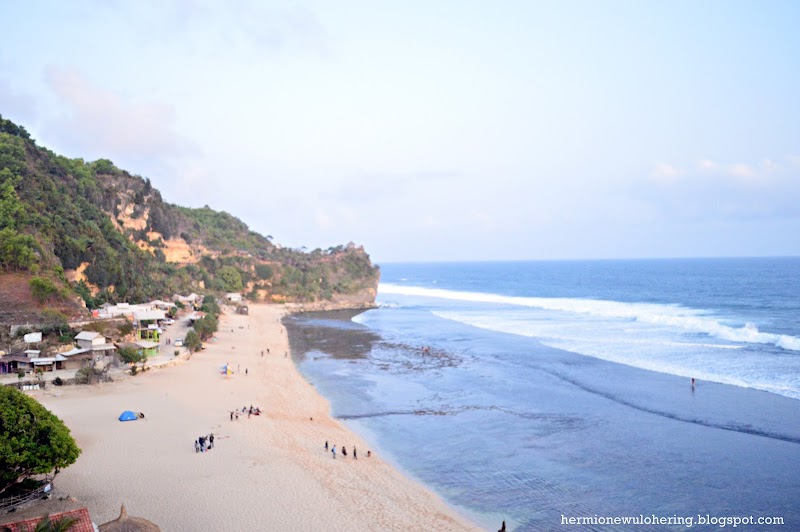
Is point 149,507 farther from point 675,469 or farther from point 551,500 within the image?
point 675,469

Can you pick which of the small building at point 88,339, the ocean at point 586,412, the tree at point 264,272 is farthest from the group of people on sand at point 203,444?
the tree at point 264,272

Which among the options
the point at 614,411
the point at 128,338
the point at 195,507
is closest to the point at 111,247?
the point at 128,338

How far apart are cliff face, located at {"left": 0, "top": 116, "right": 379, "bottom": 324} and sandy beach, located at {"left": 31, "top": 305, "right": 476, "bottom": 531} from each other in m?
13.2

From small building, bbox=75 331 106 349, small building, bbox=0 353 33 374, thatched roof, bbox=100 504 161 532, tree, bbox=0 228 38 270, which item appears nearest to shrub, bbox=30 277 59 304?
tree, bbox=0 228 38 270

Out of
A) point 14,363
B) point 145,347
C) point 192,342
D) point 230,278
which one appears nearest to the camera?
point 14,363

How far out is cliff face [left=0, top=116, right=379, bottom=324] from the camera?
38531 mm

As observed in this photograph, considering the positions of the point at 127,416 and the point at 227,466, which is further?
the point at 127,416

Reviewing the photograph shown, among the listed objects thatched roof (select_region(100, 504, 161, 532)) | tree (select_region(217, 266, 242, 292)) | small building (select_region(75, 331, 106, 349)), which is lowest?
thatched roof (select_region(100, 504, 161, 532))

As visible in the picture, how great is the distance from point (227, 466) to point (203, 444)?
6.41 feet

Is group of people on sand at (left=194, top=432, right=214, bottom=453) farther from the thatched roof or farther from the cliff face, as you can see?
the cliff face

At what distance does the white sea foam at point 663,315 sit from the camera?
39.8 meters

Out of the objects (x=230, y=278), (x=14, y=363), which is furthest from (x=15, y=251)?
(x=230, y=278)

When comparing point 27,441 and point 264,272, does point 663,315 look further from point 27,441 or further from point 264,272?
point 27,441

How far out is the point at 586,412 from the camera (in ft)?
82.4
